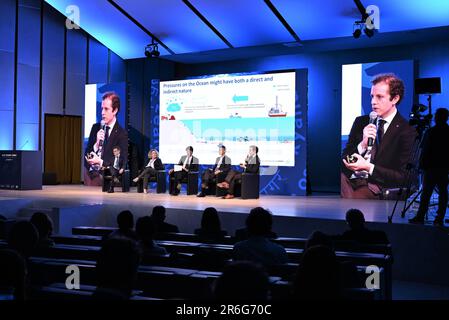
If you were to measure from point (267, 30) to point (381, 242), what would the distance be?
6.75 meters

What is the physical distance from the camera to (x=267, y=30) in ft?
33.5

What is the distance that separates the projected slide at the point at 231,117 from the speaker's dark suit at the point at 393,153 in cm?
168

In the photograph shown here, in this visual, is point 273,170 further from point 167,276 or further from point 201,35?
point 167,276

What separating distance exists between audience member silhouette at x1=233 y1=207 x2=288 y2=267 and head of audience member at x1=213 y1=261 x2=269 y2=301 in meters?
1.36

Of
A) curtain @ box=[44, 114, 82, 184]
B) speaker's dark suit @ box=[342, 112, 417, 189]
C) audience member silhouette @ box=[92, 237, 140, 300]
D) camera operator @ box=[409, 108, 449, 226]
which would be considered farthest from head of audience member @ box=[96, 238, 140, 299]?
curtain @ box=[44, 114, 82, 184]

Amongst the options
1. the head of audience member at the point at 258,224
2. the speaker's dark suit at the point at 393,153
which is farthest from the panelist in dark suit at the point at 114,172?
the head of audience member at the point at 258,224

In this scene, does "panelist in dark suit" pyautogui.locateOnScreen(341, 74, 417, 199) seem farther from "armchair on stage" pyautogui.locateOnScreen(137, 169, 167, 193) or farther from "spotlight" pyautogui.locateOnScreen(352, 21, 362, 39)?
"armchair on stage" pyautogui.locateOnScreen(137, 169, 167, 193)

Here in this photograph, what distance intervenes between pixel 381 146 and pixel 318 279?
25.5 feet

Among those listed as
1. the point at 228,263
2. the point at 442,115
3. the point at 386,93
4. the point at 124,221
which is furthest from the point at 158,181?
the point at 228,263

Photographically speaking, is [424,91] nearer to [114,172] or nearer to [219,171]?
[219,171]

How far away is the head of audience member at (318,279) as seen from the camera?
70.9 inches

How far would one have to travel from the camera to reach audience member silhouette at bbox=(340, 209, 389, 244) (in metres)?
4.25
